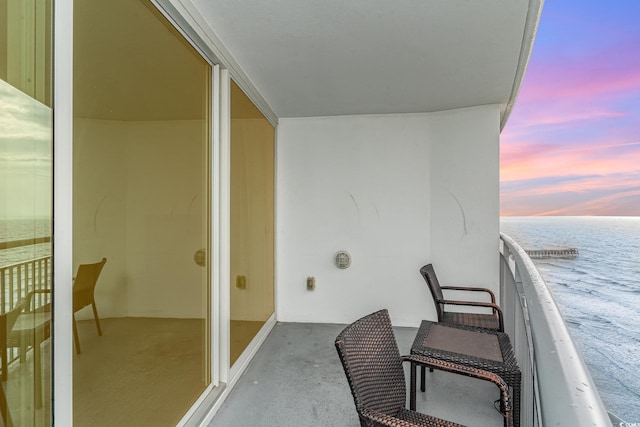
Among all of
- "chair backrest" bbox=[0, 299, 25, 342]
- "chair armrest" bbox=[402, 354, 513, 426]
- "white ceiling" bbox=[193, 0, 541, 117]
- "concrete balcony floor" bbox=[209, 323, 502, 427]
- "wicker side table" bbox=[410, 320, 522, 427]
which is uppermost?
"white ceiling" bbox=[193, 0, 541, 117]

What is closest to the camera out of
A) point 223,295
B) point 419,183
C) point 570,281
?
point 223,295

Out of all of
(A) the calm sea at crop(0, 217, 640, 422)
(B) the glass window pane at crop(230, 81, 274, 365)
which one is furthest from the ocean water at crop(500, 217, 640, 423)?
(B) the glass window pane at crop(230, 81, 274, 365)

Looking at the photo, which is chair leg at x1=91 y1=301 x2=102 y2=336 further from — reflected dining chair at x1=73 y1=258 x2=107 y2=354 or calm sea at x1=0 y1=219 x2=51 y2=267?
calm sea at x1=0 y1=219 x2=51 y2=267

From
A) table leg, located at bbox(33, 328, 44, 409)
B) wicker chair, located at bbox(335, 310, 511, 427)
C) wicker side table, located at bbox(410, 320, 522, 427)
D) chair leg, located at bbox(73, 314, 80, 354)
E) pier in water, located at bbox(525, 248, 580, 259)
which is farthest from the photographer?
pier in water, located at bbox(525, 248, 580, 259)

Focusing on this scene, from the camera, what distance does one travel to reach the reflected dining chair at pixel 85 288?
1.07m

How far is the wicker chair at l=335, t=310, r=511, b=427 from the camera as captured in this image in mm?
1214

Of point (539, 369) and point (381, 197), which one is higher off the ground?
point (381, 197)

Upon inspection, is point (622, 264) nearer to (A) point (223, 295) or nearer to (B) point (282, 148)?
(B) point (282, 148)

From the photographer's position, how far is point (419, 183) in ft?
12.0

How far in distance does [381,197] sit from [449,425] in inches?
104

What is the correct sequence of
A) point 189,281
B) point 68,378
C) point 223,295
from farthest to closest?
point 223,295, point 189,281, point 68,378

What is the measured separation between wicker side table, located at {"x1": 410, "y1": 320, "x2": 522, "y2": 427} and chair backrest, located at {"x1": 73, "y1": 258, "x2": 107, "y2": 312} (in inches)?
59.0

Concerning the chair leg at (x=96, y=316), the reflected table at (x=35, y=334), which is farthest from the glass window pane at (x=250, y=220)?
the reflected table at (x=35, y=334)

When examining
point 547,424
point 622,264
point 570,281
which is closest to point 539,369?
point 547,424
